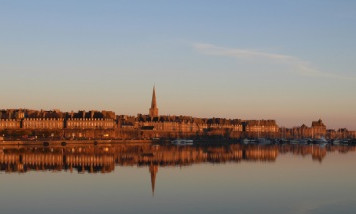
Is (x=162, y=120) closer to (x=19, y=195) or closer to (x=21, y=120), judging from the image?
(x=21, y=120)

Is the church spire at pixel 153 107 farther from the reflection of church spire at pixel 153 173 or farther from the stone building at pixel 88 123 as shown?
the reflection of church spire at pixel 153 173

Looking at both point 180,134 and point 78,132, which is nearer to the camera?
point 78,132

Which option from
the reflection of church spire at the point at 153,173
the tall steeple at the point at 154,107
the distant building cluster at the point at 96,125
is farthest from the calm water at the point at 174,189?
the tall steeple at the point at 154,107

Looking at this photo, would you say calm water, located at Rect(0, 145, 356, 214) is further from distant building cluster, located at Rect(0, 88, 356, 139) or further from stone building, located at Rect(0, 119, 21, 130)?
stone building, located at Rect(0, 119, 21, 130)

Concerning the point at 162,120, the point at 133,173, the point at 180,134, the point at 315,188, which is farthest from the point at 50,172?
the point at 162,120

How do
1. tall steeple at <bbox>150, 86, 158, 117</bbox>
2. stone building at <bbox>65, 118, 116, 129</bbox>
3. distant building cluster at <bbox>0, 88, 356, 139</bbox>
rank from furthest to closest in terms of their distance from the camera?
1. tall steeple at <bbox>150, 86, 158, 117</bbox>
2. stone building at <bbox>65, 118, 116, 129</bbox>
3. distant building cluster at <bbox>0, 88, 356, 139</bbox>

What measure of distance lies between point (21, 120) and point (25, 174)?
284ft

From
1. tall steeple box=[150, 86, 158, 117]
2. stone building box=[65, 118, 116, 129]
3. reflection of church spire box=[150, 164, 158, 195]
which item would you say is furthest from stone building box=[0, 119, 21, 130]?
reflection of church spire box=[150, 164, 158, 195]

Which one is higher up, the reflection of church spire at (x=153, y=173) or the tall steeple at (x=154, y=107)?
the tall steeple at (x=154, y=107)

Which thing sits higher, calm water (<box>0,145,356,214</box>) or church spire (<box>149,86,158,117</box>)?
church spire (<box>149,86,158,117</box>)

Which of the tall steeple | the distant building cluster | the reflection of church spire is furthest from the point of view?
the tall steeple

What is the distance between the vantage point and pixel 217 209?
78.0 feet

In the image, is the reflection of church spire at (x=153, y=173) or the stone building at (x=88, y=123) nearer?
the reflection of church spire at (x=153, y=173)

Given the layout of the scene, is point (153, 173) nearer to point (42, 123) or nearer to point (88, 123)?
point (42, 123)
